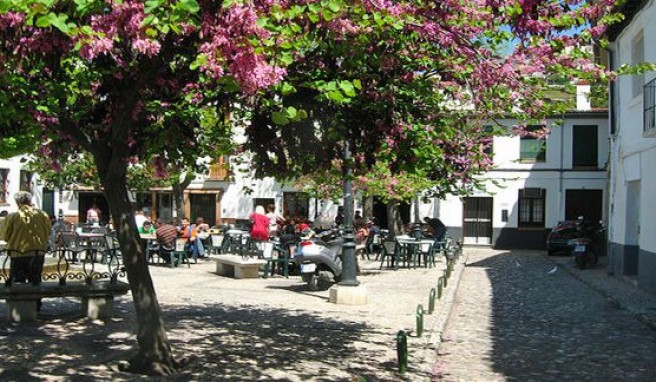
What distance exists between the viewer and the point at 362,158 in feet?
28.7

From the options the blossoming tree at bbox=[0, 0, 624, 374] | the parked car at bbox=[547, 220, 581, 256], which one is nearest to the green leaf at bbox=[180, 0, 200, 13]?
the blossoming tree at bbox=[0, 0, 624, 374]

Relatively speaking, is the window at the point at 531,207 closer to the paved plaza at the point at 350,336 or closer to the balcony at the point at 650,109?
the paved plaza at the point at 350,336

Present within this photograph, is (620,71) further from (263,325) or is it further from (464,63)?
(263,325)

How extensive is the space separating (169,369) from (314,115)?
9.10ft

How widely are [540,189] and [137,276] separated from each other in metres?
28.5

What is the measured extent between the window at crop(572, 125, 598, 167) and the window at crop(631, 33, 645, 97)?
1708 centimetres

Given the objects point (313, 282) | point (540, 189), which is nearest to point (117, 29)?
point (313, 282)

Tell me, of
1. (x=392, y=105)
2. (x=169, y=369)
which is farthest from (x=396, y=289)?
(x=169, y=369)

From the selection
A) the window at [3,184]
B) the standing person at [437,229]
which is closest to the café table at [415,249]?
the standing person at [437,229]

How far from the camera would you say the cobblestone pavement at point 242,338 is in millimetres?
6500

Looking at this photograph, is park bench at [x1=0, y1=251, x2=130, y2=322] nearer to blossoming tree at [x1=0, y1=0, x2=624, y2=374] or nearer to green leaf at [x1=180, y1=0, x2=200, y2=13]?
blossoming tree at [x1=0, y1=0, x2=624, y2=374]

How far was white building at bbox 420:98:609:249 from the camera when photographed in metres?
32.2

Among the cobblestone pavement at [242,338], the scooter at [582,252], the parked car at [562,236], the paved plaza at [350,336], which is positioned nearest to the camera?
the cobblestone pavement at [242,338]

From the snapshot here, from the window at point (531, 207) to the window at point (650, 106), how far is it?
1977cm
